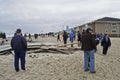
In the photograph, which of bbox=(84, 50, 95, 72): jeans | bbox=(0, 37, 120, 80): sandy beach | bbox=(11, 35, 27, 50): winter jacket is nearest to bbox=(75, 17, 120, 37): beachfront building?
bbox=(0, 37, 120, 80): sandy beach

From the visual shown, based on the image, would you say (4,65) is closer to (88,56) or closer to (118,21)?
(88,56)

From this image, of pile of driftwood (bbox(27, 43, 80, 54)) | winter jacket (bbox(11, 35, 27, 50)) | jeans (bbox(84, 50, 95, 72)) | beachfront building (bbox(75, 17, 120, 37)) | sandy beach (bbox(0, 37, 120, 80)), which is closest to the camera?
sandy beach (bbox(0, 37, 120, 80))

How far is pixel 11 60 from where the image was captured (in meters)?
15.4

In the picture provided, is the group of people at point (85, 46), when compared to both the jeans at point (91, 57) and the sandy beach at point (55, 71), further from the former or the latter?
the sandy beach at point (55, 71)

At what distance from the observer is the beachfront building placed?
7806 centimetres

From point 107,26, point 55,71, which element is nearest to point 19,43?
point 55,71

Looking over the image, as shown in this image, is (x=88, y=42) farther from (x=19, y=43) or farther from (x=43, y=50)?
(x=43, y=50)

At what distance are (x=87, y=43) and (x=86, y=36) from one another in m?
0.29

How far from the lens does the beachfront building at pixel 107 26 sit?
7806cm

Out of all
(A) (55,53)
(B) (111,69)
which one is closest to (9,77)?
(B) (111,69)

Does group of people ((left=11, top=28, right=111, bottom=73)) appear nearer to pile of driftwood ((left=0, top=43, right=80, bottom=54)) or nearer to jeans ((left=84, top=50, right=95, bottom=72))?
jeans ((left=84, top=50, right=95, bottom=72))

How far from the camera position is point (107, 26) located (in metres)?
80.1

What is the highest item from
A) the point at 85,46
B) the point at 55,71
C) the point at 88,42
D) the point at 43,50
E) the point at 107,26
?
the point at 107,26

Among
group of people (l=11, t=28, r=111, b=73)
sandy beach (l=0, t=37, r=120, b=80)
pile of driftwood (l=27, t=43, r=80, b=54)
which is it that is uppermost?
group of people (l=11, t=28, r=111, b=73)
